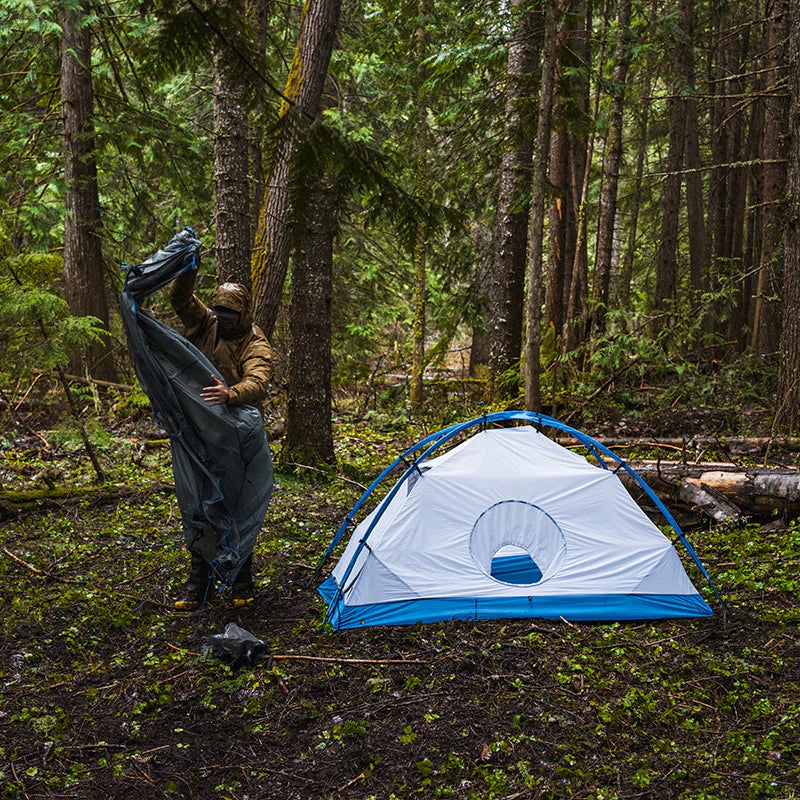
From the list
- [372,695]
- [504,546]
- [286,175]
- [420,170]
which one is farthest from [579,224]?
[372,695]

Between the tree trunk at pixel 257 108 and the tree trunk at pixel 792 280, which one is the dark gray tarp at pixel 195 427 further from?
the tree trunk at pixel 792 280

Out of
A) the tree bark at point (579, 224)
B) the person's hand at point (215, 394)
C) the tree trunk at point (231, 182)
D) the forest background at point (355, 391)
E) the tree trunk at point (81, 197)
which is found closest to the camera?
the forest background at point (355, 391)

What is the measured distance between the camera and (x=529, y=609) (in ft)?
16.1

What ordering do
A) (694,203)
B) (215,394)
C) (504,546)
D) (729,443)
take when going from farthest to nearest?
(694,203), (729,443), (504,546), (215,394)

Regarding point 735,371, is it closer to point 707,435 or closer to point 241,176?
point 707,435

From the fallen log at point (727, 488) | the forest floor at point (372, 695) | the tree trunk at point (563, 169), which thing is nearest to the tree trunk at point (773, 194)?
the tree trunk at point (563, 169)

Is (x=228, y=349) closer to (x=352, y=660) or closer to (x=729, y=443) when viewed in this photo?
(x=352, y=660)

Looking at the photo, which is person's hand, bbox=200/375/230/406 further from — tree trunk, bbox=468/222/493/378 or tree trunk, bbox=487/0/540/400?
tree trunk, bbox=468/222/493/378

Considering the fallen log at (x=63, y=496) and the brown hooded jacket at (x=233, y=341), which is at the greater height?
the brown hooded jacket at (x=233, y=341)

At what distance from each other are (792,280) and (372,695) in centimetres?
764

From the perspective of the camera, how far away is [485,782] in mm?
3201

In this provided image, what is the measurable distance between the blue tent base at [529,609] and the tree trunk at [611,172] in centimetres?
731

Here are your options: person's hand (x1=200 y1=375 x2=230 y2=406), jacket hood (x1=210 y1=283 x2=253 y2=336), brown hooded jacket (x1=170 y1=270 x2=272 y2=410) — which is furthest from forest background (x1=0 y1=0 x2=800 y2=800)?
person's hand (x1=200 y1=375 x2=230 y2=406)

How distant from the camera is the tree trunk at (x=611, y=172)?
36.1 feet
